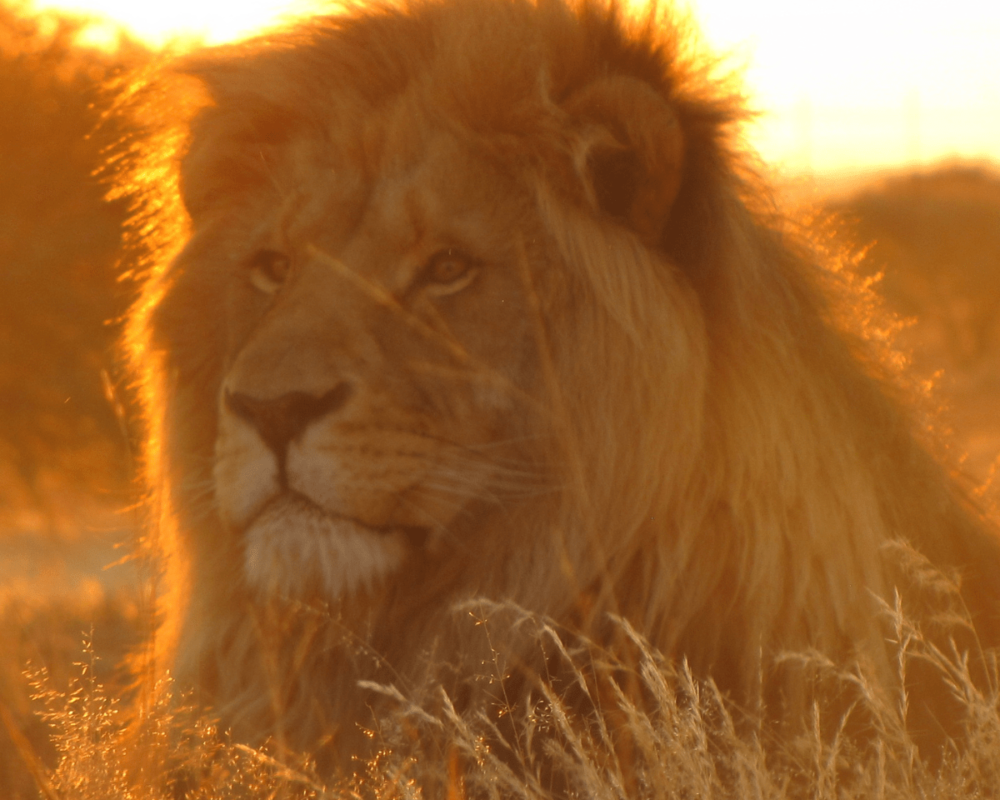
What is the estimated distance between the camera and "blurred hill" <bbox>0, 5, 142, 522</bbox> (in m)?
11.1

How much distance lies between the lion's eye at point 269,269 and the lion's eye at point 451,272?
0.52 m

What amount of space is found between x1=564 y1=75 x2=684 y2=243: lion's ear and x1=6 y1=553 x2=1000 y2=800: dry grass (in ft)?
3.13

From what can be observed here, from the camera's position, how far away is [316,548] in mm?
2883

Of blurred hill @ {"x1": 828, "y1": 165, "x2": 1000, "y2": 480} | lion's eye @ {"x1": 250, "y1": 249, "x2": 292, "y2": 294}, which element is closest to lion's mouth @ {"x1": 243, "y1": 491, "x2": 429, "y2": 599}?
lion's eye @ {"x1": 250, "y1": 249, "x2": 292, "y2": 294}

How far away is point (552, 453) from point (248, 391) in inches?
27.8

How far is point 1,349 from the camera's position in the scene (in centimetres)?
1184

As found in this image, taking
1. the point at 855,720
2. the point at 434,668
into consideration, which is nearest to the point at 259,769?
the point at 434,668

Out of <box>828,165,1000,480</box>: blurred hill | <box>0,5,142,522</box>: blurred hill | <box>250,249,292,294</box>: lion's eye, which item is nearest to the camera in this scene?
<box>250,249,292,294</box>: lion's eye

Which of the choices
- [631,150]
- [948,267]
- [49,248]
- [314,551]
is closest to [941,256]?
[948,267]

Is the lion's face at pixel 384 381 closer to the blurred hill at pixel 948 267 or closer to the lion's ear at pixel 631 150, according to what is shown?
the lion's ear at pixel 631 150

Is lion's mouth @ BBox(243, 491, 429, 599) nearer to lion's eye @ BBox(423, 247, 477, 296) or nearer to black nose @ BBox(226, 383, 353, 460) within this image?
black nose @ BBox(226, 383, 353, 460)

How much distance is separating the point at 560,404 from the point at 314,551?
0.64 m

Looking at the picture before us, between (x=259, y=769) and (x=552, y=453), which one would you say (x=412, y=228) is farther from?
(x=259, y=769)

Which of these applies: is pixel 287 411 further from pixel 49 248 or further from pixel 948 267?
pixel 948 267
